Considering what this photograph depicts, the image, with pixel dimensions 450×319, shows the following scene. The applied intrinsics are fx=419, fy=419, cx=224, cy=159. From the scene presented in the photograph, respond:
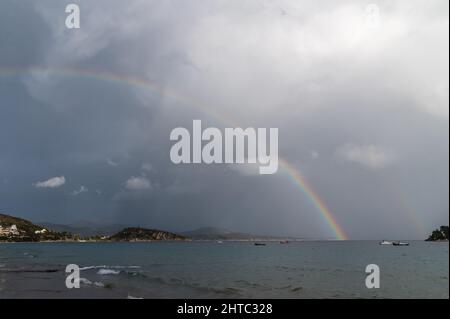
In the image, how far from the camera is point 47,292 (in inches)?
1318

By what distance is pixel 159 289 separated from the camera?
37406 millimetres

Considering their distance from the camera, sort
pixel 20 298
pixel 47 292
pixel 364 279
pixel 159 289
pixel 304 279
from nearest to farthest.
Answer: pixel 20 298, pixel 47 292, pixel 159 289, pixel 304 279, pixel 364 279

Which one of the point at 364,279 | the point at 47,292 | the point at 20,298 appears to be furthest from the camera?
the point at 364,279
